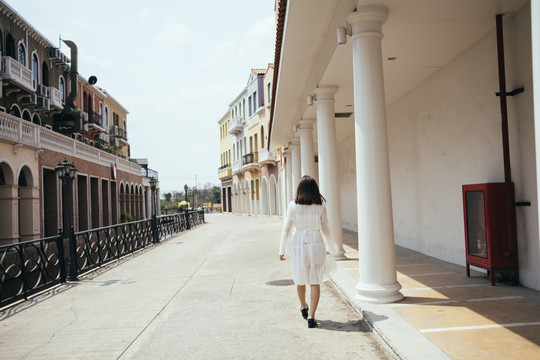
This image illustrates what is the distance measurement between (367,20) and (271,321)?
13.1 ft

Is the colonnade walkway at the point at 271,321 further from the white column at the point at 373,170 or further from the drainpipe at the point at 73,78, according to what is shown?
the drainpipe at the point at 73,78

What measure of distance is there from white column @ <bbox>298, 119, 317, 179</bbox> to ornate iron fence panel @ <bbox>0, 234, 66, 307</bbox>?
704 cm

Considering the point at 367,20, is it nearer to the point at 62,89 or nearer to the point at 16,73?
the point at 16,73

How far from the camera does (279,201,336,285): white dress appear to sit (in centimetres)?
525

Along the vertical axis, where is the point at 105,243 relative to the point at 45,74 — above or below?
below

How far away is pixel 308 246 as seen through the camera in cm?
526

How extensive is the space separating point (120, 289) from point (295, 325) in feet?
14.3

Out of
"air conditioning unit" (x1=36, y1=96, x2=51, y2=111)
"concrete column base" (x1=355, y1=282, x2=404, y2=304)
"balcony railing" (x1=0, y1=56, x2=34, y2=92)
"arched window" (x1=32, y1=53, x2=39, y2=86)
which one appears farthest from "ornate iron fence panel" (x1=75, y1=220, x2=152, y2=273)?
"arched window" (x1=32, y1=53, x2=39, y2=86)

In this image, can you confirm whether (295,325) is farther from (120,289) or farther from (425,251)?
(425,251)

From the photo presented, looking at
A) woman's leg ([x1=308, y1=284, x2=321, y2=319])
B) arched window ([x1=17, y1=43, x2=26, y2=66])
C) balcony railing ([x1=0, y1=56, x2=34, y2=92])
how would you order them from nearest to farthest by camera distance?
1. woman's leg ([x1=308, y1=284, x2=321, y2=319])
2. balcony railing ([x1=0, y1=56, x2=34, y2=92])
3. arched window ([x1=17, y1=43, x2=26, y2=66])

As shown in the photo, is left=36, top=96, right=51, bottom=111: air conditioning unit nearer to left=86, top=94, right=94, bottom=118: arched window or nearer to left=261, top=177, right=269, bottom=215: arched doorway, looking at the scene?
left=86, top=94, right=94, bottom=118: arched window

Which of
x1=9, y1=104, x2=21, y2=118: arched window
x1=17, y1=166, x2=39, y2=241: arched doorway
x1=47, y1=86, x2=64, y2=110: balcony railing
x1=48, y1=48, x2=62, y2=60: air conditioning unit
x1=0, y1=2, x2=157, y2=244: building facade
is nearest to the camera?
x1=0, y1=2, x2=157, y2=244: building facade

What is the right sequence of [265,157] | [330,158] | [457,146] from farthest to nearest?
1. [265,157]
2. [330,158]
3. [457,146]

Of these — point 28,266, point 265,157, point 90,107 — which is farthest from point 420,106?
point 90,107
